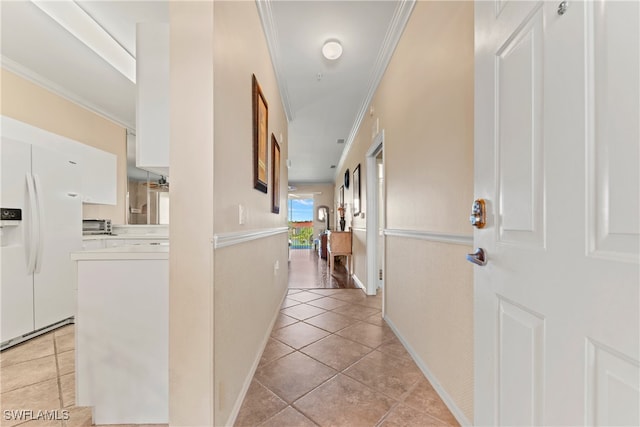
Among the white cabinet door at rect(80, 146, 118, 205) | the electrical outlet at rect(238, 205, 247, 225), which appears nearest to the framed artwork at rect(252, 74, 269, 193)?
the electrical outlet at rect(238, 205, 247, 225)

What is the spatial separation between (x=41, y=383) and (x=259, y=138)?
6.94 feet

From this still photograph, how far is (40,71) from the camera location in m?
2.88

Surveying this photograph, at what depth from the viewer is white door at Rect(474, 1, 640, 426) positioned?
1.68 ft

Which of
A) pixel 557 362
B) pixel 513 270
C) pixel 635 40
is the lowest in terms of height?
pixel 557 362

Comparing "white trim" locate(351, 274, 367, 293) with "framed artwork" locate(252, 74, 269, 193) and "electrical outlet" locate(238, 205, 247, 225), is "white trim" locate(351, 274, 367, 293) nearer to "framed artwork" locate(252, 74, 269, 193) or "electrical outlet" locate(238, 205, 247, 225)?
"framed artwork" locate(252, 74, 269, 193)

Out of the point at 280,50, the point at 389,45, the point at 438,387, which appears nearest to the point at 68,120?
the point at 280,50

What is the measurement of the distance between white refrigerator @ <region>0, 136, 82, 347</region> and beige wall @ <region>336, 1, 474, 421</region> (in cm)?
275

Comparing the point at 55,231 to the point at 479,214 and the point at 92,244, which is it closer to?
the point at 92,244

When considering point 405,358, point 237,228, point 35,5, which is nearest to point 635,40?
point 237,228

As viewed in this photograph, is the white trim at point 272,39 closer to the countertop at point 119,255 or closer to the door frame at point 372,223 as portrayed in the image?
the door frame at point 372,223

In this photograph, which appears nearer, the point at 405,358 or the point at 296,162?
the point at 405,358

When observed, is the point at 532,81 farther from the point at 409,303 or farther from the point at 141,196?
the point at 141,196

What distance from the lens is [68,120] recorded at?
3.34 meters

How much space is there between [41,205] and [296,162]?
532 cm
